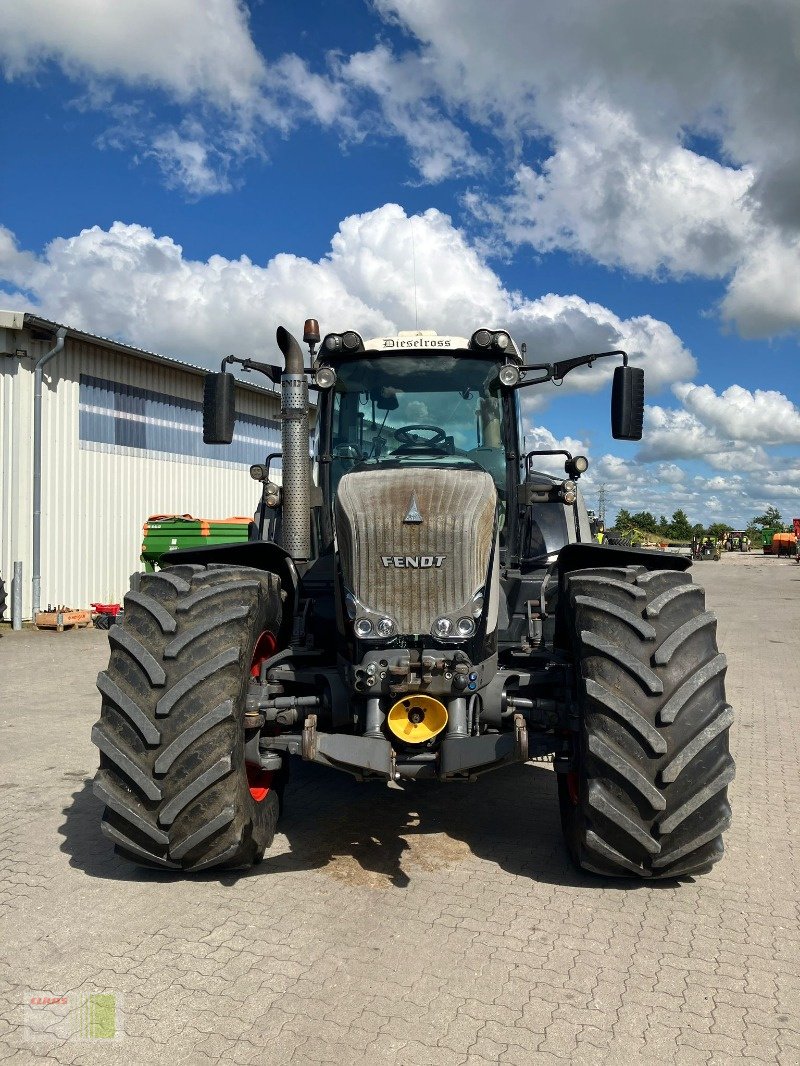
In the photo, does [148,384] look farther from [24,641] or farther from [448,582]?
[448,582]

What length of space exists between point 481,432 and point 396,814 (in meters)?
2.37

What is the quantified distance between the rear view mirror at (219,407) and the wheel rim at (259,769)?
136cm

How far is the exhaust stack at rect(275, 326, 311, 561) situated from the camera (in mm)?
4820

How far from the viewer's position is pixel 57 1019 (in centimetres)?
289

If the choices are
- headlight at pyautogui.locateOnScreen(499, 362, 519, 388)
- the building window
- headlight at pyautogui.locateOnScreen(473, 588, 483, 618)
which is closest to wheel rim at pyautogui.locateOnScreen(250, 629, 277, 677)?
headlight at pyautogui.locateOnScreen(473, 588, 483, 618)

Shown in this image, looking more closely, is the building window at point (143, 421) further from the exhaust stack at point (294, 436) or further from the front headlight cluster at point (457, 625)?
the front headlight cluster at point (457, 625)

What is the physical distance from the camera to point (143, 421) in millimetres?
17062

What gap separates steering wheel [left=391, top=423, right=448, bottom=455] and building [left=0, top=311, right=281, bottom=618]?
425 inches

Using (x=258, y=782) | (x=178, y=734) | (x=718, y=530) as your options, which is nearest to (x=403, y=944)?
(x=178, y=734)

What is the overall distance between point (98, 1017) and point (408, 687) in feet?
5.67

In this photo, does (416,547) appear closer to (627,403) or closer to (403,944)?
(403,944)

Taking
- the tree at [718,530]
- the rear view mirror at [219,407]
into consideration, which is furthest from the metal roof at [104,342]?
the tree at [718,530]

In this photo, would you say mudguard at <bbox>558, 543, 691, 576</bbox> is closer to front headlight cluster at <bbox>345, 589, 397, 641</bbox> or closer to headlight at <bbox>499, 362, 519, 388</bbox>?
headlight at <bbox>499, 362, 519, 388</bbox>

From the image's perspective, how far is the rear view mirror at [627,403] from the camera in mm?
5293
